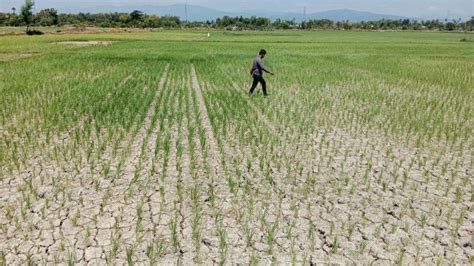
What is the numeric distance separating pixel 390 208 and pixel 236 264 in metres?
2.45

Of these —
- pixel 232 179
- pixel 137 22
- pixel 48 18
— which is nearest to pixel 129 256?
pixel 232 179

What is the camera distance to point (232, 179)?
5.61 metres

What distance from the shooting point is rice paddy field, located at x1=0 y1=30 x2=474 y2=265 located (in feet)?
12.8

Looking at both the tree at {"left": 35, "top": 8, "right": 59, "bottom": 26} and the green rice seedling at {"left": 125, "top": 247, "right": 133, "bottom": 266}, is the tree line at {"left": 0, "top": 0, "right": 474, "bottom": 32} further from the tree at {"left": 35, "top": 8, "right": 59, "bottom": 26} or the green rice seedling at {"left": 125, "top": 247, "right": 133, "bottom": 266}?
the green rice seedling at {"left": 125, "top": 247, "right": 133, "bottom": 266}

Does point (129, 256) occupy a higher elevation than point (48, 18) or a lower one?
lower

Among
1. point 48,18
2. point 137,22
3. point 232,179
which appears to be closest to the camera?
point 232,179

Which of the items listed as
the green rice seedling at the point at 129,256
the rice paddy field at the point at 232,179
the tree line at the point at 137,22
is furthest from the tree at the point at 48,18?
the green rice seedling at the point at 129,256

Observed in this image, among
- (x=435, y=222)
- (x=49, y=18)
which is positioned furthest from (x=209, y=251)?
(x=49, y=18)

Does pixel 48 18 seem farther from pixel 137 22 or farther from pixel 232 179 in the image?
pixel 232 179

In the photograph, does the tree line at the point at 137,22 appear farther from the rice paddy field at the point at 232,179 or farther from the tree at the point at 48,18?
the rice paddy field at the point at 232,179

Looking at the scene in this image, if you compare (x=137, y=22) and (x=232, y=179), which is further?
(x=137, y=22)

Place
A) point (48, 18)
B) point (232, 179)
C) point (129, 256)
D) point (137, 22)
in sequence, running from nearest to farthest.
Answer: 1. point (129, 256)
2. point (232, 179)
3. point (48, 18)
4. point (137, 22)

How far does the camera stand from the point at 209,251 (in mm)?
3807

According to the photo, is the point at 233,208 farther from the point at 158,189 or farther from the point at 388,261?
the point at 388,261
